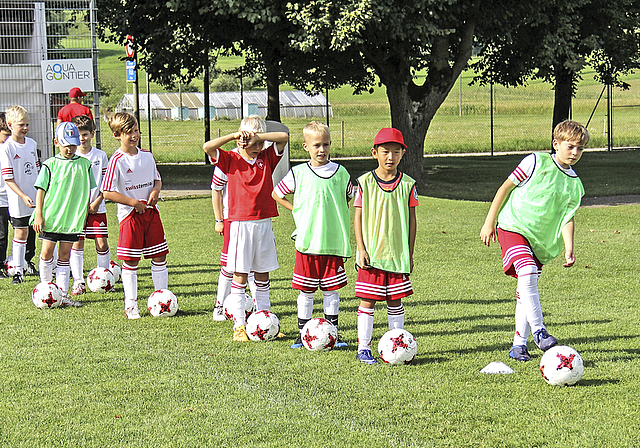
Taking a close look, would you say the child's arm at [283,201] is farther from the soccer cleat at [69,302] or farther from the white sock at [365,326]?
the soccer cleat at [69,302]

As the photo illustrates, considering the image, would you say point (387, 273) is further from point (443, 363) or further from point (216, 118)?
point (216, 118)

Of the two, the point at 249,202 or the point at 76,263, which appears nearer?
the point at 249,202

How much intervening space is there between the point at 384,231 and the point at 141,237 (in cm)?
290

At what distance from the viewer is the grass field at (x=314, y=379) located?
461 centimetres

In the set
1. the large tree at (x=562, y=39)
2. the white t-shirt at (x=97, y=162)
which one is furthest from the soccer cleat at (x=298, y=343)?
the large tree at (x=562, y=39)

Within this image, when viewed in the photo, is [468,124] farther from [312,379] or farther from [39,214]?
[312,379]

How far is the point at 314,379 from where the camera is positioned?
5.66 metres

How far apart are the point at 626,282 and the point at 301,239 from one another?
16.5 feet

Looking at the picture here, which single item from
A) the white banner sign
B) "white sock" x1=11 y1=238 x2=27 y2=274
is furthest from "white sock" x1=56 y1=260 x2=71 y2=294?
the white banner sign

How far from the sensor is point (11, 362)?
20.3 feet

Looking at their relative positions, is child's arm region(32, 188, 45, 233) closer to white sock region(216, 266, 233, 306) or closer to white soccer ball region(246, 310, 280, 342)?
white sock region(216, 266, 233, 306)

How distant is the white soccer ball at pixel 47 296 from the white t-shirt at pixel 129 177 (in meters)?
1.22

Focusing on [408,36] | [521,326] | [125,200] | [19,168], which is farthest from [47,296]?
[408,36]

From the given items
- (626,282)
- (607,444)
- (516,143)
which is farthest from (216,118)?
(607,444)
